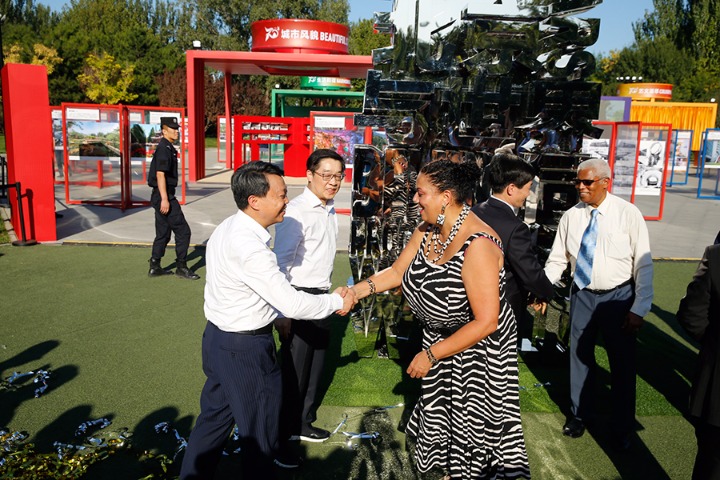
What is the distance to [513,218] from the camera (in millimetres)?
3988

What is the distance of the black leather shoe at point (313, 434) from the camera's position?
414cm

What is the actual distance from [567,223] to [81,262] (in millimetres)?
7027

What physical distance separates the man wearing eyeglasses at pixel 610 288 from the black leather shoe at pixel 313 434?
5.61ft

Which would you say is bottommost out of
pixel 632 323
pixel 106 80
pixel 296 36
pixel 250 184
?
pixel 632 323

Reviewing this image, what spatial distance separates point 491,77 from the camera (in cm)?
467

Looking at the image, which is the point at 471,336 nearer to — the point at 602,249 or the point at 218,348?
the point at 218,348

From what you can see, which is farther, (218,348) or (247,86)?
(247,86)

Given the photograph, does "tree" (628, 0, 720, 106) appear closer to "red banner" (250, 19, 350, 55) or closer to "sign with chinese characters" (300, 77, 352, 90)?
"sign with chinese characters" (300, 77, 352, 90)

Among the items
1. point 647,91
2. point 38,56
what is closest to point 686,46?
point 647,91

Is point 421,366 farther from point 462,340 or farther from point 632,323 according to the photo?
point 632,323

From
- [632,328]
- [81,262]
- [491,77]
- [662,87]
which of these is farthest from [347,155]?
[662,87]

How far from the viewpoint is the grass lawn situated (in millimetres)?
3943

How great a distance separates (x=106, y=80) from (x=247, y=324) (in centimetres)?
4386

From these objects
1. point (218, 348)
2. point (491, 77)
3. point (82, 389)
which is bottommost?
point (82, 389)
